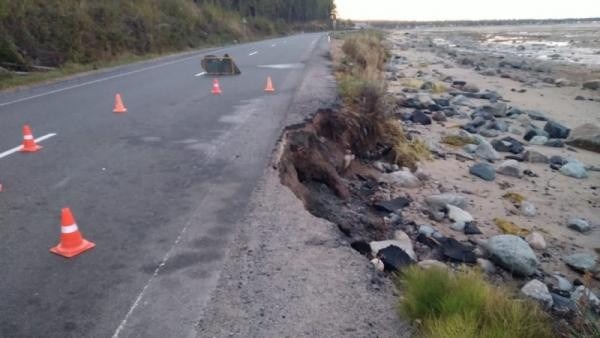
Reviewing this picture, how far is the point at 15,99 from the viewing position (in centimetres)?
1215

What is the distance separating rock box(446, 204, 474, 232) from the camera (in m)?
6.96

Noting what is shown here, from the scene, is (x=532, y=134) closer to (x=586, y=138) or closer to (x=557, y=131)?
(x=557, y=131)

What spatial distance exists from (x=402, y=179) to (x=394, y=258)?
13.4 ft

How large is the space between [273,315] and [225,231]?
143 centimetres

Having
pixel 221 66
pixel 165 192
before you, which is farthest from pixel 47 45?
pixel 165 192

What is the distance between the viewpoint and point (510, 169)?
9.57 metres

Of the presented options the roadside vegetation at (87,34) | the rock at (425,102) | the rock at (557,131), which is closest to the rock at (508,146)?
the rock at (557,131)

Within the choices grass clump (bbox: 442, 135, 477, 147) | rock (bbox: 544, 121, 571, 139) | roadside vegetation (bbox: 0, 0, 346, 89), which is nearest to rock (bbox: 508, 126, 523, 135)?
rock (bbox: 544, 121, 571, 139)

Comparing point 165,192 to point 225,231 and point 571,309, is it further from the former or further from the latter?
point 571,309

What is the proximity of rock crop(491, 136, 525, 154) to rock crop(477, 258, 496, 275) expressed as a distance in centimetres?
632

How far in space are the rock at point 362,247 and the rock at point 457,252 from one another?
136 cm

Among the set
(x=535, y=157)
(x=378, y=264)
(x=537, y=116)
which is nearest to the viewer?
(x=378, y=264)

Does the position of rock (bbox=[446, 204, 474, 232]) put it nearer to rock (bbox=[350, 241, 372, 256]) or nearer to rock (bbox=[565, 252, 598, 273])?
rock (bbox=[565, 252, 598, 273])

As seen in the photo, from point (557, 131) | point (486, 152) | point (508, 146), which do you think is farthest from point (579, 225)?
point (557, 131)
